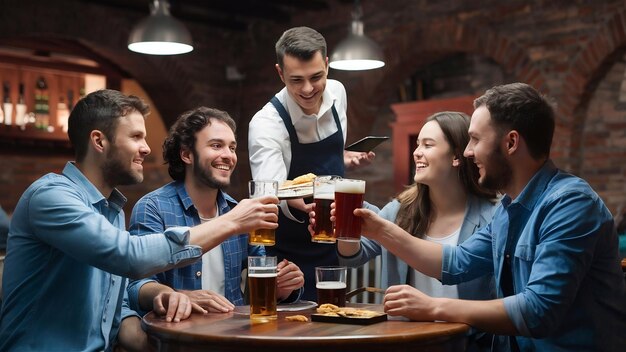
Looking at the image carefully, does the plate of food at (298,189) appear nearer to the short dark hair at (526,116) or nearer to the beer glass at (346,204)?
the beer glass at (346,204)

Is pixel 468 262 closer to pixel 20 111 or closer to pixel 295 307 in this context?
pixel 295 307

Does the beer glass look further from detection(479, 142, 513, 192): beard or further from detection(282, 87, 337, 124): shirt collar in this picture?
detection(282, 87, 337, 124): shirt collar

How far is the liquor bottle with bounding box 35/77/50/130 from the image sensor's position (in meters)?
7.95

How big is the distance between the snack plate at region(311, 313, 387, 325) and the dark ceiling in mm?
5967

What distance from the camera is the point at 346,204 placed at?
86.1 inches

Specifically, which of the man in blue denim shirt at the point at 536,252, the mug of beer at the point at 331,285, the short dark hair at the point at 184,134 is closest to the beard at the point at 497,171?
the man in blue denim shirt at the point at 536,252

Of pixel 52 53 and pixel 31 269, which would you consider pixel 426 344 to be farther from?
pixel 52 53

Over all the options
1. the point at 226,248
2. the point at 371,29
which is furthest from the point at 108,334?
the point at 371,29

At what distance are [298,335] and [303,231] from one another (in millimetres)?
1194

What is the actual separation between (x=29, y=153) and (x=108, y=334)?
6.19 m

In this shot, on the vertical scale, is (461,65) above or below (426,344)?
above

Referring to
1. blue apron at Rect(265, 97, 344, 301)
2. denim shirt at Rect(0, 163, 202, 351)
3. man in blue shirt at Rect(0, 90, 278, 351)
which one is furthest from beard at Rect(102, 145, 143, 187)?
blue apron at Rect(265, 97, 344, 301)

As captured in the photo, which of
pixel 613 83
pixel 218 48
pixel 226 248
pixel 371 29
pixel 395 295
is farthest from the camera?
pixel 218 48

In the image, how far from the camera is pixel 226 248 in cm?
271
